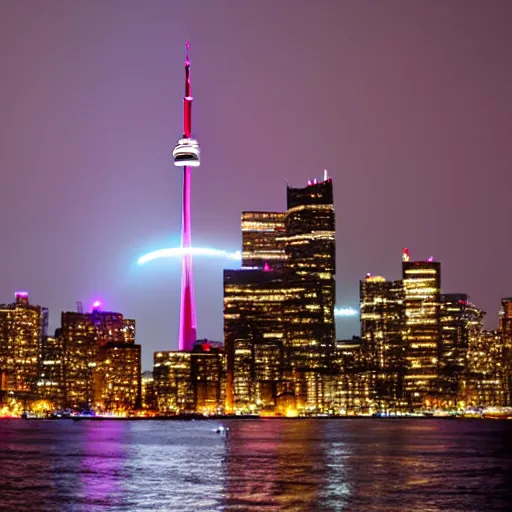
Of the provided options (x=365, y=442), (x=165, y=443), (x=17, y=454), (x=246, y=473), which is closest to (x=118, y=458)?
(x=17, y=454)

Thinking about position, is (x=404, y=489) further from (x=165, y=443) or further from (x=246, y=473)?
(x=165, y=443)

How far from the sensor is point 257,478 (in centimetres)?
11356

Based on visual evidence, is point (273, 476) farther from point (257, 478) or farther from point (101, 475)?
point (101, 475)

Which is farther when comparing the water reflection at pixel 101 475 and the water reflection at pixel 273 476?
the water reflection at pixel 101 475

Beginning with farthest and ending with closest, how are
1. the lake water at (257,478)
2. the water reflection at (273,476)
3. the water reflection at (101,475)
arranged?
the water reflection at (101,475), the water reflection at (273,476), the lake water at (257,478)

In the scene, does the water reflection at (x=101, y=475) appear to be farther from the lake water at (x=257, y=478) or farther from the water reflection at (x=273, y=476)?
the water reflection at (x=273, y=476)

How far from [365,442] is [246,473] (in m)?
74.9

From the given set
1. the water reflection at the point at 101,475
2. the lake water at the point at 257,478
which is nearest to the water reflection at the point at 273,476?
the lake water at the point at 257,478

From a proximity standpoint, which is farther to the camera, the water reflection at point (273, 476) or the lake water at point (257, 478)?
the water reflection at point (273, 476)

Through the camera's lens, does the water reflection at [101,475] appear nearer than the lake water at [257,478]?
No

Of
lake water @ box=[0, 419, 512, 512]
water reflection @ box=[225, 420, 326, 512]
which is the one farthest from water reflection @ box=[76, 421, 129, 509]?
water reflection @ box=[225, 420, 326, 512]

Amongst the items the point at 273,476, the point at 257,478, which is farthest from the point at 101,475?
the point at 273,476

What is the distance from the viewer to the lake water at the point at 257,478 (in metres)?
92.1

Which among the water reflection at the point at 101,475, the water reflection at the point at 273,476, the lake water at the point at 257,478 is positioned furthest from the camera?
the water reflection at the point at 101,475
